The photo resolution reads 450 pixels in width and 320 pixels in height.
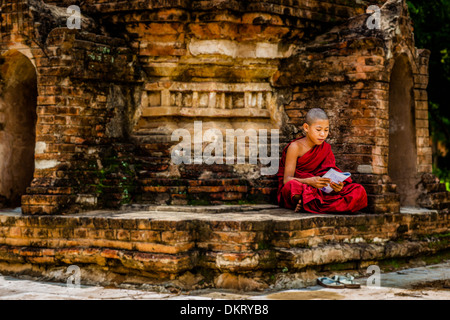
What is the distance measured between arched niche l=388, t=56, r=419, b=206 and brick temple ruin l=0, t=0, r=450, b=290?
0.06 ft

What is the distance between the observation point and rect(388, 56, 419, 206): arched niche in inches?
300

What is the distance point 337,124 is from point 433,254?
1.95m

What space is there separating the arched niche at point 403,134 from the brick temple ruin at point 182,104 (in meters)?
0.02

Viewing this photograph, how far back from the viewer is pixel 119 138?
7.10 metres

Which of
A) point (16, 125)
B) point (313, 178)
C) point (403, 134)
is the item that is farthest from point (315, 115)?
point (16, 125)

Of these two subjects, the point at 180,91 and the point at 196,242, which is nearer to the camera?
the point at 196,242

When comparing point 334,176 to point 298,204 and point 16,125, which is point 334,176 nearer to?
point 298,204

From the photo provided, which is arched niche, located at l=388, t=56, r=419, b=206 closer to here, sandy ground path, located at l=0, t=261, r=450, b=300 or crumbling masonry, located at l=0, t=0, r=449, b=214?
Result: crumbling masonry, located at l=0, t=0, r=449, b=214

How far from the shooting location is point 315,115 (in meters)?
6.51

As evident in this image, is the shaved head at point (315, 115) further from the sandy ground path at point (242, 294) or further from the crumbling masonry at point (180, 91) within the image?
the sandy ground path at point (242, 294)

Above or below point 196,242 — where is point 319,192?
above

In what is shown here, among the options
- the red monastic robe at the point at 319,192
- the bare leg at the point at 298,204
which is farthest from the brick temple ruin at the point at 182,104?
the bare leg at the point at 298,204

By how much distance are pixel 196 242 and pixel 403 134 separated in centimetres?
350
